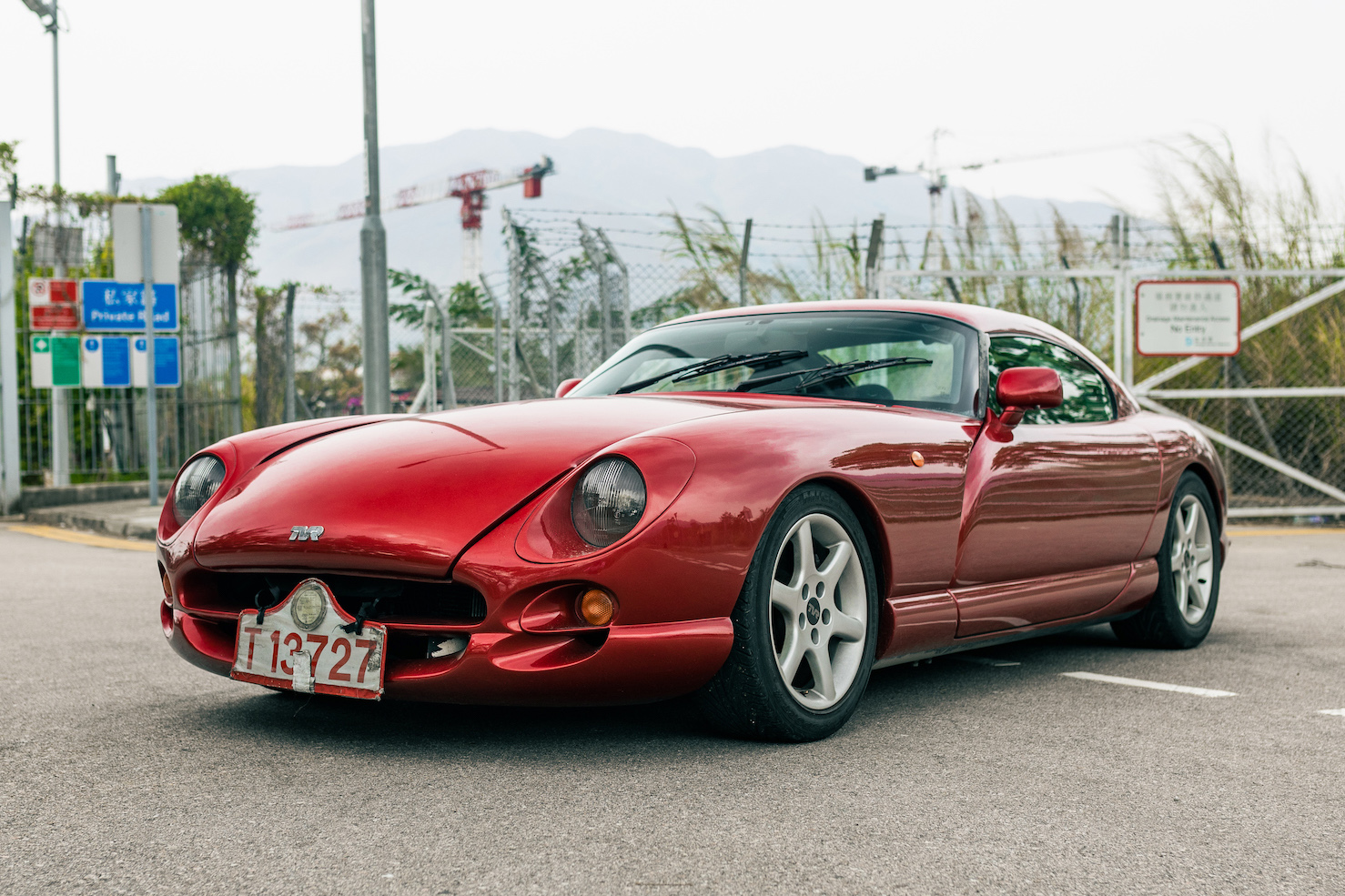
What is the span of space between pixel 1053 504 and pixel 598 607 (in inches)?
74.8

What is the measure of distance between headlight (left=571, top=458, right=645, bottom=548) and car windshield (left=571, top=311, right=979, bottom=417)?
114 centimetres

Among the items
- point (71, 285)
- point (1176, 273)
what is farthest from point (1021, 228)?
point (71, 285)

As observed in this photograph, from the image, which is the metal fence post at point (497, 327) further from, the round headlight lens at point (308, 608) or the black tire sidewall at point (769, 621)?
the round headlight lens at point (308, 608)

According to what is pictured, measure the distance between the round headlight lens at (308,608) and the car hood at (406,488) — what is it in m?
0.06

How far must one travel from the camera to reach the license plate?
10.2 ft

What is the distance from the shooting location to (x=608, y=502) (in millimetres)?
3109

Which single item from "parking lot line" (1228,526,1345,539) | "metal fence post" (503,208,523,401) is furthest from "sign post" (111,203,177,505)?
"parking lot line" (1228,526,1345,539)

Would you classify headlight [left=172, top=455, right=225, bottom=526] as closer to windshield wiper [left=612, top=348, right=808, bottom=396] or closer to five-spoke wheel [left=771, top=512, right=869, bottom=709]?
windshield wiper [left=612, top=348, right=808, bottom=396]

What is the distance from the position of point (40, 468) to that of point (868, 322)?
12.1 meters

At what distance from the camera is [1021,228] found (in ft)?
41.3

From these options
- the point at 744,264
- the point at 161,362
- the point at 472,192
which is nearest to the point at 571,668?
the point at 744,264

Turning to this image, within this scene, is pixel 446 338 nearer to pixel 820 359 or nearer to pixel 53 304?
pixel 53 304

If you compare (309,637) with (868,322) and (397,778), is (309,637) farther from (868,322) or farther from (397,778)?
(868,322)

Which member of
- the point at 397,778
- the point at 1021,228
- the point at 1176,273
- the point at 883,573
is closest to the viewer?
the point at 397,778
